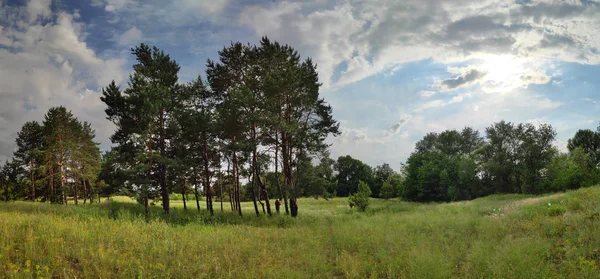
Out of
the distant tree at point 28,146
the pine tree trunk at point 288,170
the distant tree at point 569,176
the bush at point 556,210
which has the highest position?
the distant tree at point 28,146

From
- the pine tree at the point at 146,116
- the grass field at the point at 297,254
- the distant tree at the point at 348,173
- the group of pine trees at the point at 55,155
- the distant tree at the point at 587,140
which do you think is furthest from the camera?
the distant tree at the point at 348,173

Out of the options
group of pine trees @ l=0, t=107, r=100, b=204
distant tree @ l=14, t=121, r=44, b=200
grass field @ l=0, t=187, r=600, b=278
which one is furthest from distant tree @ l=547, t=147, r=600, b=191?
distant tree @ l=14, t=121, r=44, b=200

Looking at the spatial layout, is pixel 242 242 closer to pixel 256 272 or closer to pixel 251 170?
pixel 256 272

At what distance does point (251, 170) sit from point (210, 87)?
9.03m

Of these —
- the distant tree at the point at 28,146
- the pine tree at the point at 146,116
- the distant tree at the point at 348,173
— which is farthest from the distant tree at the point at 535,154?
the distant tree at the point at 28,146

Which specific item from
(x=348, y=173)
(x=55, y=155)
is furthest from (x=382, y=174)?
(x=55, y=155)

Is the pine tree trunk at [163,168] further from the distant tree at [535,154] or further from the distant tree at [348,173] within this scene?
the distant tree at [348,173]

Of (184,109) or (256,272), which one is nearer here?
A: (256,272)

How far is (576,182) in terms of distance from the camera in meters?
36.2

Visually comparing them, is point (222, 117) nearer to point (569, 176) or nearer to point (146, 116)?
point (146, 116)

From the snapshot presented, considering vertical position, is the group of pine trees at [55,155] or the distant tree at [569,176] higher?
the group of pine trees at [55,155]

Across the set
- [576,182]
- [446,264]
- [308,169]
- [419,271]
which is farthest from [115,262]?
[576,182]

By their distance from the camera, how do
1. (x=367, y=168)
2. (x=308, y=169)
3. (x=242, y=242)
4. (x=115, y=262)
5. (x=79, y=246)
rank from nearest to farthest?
(x=115, y=262) < (x=79, y=246) < (x=242, y=242) < (x=308, y=169) < (x=367, y=168)

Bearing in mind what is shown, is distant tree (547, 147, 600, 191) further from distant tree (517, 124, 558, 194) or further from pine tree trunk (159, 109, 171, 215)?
pine tree trunk (159, 109, 171, 215)
